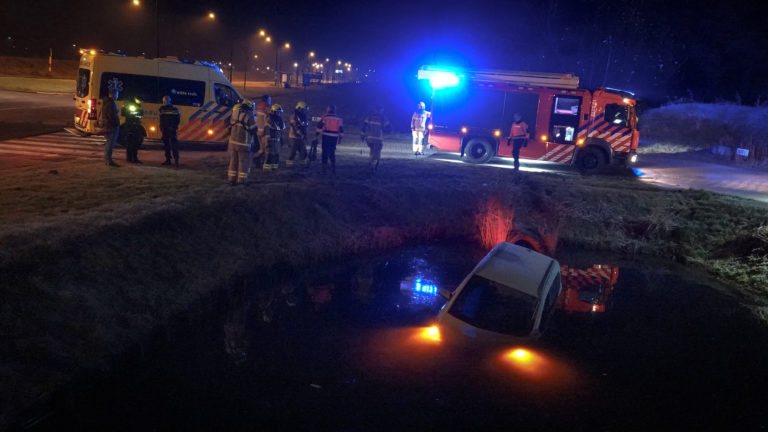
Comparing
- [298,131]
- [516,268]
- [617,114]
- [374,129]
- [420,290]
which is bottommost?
[420,290]

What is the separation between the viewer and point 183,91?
16109 millimetres

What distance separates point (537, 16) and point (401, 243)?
41203 millimetres

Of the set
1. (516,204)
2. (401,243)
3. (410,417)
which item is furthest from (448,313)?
(516,204)

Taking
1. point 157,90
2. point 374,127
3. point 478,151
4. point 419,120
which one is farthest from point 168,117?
point 478,151

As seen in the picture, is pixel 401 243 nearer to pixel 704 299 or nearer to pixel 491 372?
pixel 704 299

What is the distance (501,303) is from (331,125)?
8.14m

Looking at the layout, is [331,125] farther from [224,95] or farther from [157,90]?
[157,90]

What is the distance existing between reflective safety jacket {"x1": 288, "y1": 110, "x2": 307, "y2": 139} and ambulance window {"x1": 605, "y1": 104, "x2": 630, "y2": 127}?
9.95m

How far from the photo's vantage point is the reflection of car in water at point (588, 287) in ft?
30.1

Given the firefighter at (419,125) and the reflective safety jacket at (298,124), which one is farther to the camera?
the firefighter at (419,125)

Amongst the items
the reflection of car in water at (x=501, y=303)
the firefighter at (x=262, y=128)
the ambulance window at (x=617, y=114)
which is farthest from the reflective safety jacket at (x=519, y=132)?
the reflection of car in water at (x=501, y=303)

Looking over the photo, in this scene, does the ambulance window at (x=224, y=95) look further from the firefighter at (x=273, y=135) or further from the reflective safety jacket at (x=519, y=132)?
the reflective safety jacket at (x=519, y=132)

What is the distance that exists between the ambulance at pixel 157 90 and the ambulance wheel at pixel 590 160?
11.3m

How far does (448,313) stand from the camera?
6.51m
